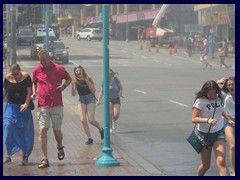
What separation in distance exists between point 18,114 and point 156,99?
12762mm

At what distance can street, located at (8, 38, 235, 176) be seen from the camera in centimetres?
1166

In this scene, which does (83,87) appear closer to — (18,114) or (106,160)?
(18,114)

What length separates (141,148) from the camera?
12.4 metres

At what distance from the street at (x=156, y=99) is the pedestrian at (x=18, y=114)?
2.05m

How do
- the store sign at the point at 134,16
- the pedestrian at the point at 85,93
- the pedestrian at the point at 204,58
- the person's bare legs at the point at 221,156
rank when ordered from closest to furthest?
the person's bare legs at the point at 221,156, the pedestrian at the point at 85,93, the store sign at the point at 134,16, the pedestrian at the point at 204,58

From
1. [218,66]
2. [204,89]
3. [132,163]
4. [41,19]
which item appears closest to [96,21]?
[41,19]

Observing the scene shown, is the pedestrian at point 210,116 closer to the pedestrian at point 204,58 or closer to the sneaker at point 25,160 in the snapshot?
the sneaker at point 25,160

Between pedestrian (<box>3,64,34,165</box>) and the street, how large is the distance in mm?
2055

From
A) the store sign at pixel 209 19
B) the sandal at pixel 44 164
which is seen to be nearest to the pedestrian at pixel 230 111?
the sandal at pixel 44 164

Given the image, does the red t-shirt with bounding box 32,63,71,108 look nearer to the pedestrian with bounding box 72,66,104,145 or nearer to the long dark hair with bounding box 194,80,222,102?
the pedestrian with bounding box 72,66,104,145

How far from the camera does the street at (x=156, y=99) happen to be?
38.2ft

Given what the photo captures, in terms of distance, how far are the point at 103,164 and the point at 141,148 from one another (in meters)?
2.52

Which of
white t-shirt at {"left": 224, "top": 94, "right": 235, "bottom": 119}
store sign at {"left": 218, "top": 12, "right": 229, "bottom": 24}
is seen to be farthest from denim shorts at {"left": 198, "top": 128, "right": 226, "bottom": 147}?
store sign at {"left": 218, "top": 12, "right": 229, "bottom": 24}
